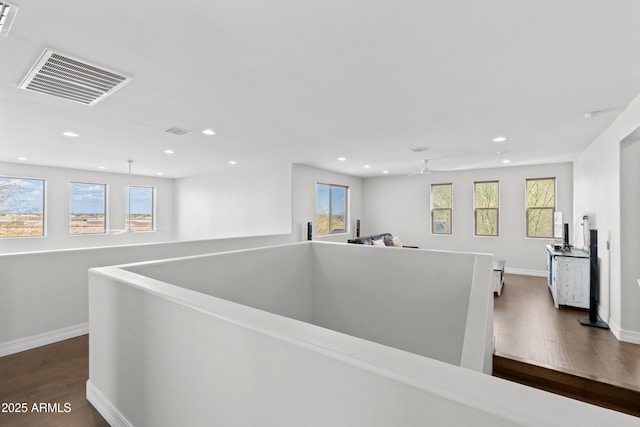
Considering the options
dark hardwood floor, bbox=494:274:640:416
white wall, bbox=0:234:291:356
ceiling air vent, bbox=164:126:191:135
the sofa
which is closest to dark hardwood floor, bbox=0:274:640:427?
dark hardwood floor, bbox=494:274:640:416

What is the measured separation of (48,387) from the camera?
97.0 inches

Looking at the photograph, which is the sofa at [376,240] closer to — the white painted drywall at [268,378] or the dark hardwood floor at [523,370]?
the dark hardwood floor at [523,370]

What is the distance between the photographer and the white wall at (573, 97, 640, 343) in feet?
11.0

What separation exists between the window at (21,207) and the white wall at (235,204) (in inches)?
123

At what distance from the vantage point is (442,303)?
3.44 metres

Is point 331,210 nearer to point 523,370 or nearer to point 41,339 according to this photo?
point 523,370

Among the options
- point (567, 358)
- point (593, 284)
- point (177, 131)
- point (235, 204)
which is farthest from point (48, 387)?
point (593, 284)

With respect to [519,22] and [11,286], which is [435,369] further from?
[11,286]

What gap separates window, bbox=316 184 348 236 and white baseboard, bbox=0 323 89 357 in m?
5.00

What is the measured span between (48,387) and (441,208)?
8.10 metres

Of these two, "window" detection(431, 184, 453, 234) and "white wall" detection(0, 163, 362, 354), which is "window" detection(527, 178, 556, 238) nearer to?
"window" detection(431, 184, 453, 234)

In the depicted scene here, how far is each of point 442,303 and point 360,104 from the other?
2.36 metres

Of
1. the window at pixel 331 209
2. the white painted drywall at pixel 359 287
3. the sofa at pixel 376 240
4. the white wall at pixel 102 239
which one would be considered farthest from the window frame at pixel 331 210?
the white painted drywall at pixel 359 287

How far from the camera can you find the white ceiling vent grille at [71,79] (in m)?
2.14
